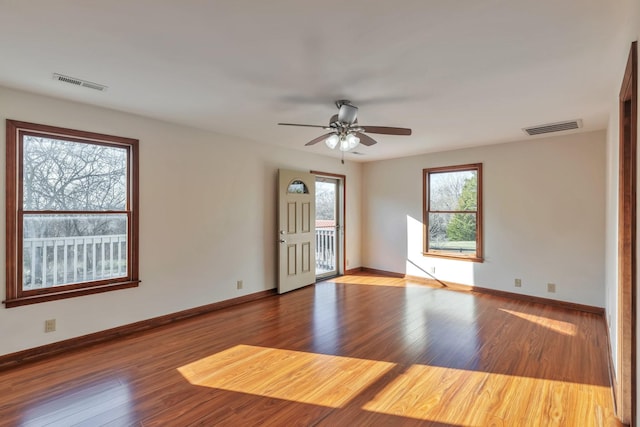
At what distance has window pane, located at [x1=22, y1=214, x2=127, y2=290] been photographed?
9.77 feet

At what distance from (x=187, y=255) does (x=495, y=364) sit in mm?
3536

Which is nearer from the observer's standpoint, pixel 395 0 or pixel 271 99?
pixel 395 0

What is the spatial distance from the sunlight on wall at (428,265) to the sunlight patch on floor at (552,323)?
3.91 feet

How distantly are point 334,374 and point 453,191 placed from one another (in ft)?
13.1

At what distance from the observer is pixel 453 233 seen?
550cm

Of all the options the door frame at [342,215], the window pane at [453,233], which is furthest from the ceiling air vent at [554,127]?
the door frame at [342,215]

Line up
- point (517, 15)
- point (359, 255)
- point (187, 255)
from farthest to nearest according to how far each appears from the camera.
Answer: point (359, 255) → point (187, 255) → point (517, 15)

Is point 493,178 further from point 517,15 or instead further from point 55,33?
point 55,33

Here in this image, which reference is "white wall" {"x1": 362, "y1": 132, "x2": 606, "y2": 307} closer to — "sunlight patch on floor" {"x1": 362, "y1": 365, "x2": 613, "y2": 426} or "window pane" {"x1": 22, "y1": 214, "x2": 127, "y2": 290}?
"sunlight patch on floor" {"x1": 362, "y1": 365, "x2": 613, "y2": 426}

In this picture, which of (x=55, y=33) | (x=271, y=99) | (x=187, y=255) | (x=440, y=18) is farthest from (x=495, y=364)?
(x=55, y=33)

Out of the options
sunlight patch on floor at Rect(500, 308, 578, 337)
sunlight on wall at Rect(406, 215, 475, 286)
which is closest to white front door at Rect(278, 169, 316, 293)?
sunlight on wall at Rect(406, 215, 475, 286)

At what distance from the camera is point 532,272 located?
463 cm

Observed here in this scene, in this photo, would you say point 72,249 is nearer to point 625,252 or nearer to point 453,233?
point 625,252

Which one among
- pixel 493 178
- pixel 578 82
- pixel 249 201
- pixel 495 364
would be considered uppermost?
pixel 578 82
